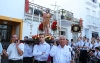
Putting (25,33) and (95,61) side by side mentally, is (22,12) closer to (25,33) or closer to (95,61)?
(25,33)

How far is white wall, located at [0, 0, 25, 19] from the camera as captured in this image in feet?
35.6

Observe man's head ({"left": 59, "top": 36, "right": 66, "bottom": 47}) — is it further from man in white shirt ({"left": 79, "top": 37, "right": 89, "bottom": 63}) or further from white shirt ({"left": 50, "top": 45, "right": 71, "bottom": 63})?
man in white shirt ({"left": 79, "top": 37, "right": 89, "bottom": 63})

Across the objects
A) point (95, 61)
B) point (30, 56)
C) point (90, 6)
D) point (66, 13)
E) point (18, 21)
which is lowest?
point (95, 61)

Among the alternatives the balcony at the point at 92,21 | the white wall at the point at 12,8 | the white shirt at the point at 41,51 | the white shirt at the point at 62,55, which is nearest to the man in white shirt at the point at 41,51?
the white shirt at the point at 41,51

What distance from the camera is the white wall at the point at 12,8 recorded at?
35.6 feet

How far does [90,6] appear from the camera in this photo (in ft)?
69.7

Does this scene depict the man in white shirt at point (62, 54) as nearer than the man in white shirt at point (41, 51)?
Yes

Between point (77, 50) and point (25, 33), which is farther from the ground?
point (25, 33)

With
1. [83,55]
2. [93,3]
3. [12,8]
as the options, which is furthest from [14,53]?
[93,3]

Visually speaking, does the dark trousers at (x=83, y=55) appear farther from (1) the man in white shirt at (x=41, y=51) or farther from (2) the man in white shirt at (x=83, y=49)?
(1) the man in white shirt at (x=41, y=51)

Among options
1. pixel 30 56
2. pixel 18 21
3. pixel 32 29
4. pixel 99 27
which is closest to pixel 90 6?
pixel 99 27

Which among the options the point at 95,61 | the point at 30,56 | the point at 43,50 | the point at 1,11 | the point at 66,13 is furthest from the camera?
the point at 66,13

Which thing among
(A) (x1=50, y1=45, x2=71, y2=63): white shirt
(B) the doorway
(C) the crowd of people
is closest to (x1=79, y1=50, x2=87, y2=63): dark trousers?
(C) the crowd of people

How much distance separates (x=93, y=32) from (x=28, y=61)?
16492 millimetres
